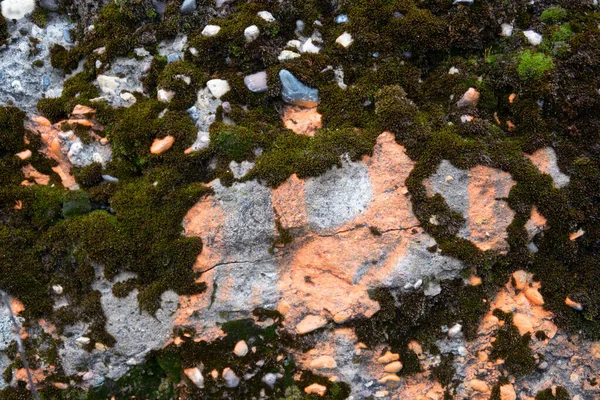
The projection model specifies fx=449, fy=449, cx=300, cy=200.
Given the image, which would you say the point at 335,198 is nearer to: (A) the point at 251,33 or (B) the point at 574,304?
(A) the point at 251,33

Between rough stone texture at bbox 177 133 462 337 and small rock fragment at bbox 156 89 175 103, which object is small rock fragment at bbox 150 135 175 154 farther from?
rough stone texture at bbox 177 133 462 337

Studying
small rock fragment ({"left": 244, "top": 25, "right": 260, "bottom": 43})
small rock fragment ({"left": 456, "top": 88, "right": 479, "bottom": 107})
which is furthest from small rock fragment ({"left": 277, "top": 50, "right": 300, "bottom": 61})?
small rock fragment ({"left": 456, "top": 88, "right": 479, "bottom": 107})

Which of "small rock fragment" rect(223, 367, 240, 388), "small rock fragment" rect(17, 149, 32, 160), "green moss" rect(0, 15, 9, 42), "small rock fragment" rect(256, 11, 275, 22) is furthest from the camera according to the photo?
"green moss" rect(0, 15, 9, 42)

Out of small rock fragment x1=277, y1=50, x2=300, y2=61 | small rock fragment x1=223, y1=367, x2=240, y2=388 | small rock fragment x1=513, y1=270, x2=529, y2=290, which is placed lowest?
small rock fragment x1=223, y1=367, x2=240, y2=388

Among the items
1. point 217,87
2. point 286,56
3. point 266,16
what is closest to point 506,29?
point 286,56

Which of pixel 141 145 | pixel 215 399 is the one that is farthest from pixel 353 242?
pixel 141 145

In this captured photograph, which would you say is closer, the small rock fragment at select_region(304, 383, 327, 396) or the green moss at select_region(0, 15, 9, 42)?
the small rock fragment at select_region(304, 383, 327, 396)

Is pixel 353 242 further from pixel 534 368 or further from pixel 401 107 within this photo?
pixel 534 368
